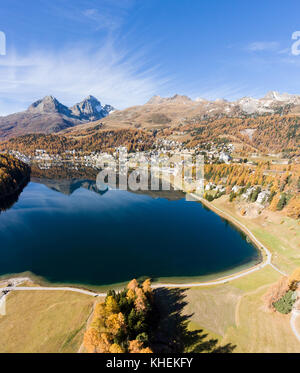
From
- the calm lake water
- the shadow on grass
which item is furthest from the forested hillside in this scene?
→ the shadow on grass

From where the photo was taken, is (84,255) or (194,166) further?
(194,166)

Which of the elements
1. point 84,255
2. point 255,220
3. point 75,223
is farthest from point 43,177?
point 255,220

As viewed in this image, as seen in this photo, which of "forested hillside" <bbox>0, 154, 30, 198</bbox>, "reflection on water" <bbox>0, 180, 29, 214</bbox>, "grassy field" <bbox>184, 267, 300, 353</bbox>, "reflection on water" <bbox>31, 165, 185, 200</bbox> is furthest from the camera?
"reflection on water" <bbox>31, 165, 185, 200</bbox>

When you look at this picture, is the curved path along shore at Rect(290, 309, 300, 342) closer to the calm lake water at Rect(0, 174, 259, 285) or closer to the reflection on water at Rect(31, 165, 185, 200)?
the calm lake water at Rect(0, 174, 259, 285)

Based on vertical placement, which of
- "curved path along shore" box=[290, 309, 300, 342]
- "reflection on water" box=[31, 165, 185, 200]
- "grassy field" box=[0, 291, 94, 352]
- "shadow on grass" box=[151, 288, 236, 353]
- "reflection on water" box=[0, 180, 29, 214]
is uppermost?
"reflection on water" box=[31, 165, 185, 200]

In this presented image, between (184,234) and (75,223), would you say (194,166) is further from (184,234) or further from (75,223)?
(75,223)

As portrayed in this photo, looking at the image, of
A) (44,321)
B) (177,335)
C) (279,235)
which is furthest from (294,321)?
(44,321)

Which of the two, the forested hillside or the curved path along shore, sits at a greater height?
the forested hillside
